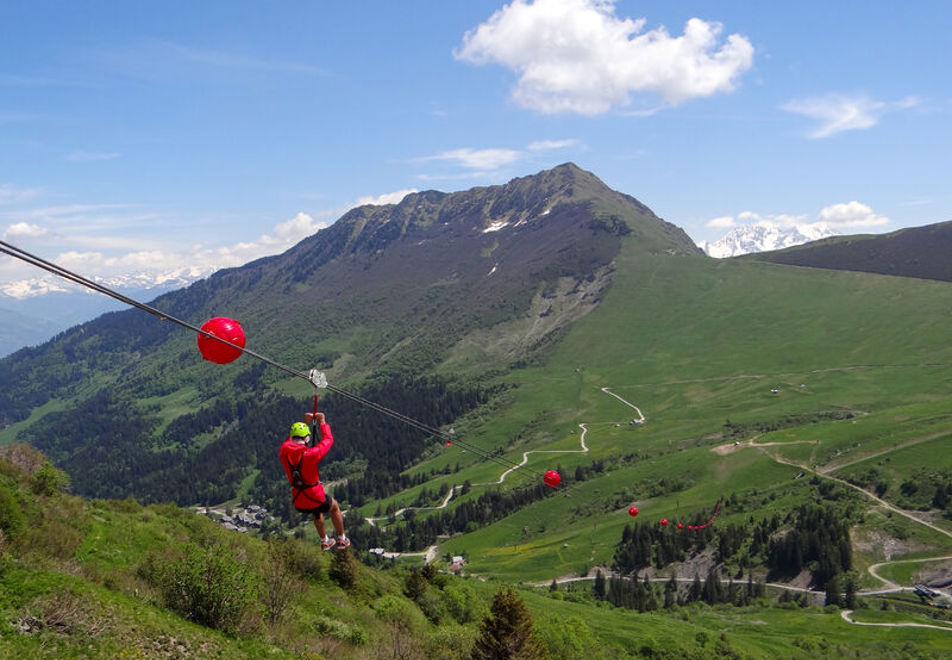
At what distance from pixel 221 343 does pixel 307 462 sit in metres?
4.31

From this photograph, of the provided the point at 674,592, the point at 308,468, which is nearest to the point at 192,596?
the point at 308,468

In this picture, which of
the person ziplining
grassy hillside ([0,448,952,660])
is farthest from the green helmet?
grassy hillside ([0,448,952,660])

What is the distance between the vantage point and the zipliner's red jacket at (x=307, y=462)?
15.2 m

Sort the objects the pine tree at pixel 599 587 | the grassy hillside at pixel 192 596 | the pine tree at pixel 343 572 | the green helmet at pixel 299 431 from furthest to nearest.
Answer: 1. the pine tree at pixel 599 587
2. the pine tree at pixel 343 572
3. the grassy hillside at pixel 192 596
4. the green helmet at pixel 299 431

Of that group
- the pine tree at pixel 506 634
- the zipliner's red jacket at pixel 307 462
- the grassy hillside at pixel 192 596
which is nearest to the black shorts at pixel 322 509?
the zipliner's red jacket at pixel 307 462

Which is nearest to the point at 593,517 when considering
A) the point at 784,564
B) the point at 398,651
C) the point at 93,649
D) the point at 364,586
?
the point at 784,564

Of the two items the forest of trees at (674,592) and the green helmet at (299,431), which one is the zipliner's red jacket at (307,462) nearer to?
→ the green helmet at (299,431)

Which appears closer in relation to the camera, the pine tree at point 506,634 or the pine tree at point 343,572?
the pine tree at point 506,634

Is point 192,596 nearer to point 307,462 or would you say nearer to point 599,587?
point 307,462

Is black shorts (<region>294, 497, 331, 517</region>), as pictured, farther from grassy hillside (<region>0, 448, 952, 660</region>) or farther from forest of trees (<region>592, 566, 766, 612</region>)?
forest of trees (<region>592, 566, 766, 612</region>)

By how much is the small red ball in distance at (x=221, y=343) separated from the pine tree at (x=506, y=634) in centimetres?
2504

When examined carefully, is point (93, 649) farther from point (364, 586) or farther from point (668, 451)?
point (668, 451)

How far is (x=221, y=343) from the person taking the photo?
53.1ft

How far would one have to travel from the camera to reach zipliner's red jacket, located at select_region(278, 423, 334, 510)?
15.2 m
